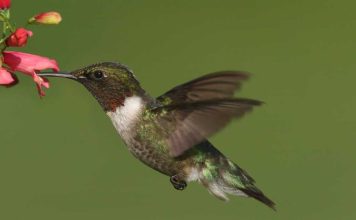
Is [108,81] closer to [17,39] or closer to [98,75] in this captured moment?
[98,75]

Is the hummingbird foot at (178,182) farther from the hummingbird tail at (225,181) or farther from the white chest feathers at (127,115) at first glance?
the white chest feathers at (127,115)

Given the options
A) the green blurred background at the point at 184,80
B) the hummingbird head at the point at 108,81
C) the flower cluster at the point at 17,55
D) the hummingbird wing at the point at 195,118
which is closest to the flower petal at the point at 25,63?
the flower cluster at the point at 17,55

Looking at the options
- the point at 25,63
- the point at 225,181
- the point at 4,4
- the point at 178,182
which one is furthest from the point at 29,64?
the point at 225,181

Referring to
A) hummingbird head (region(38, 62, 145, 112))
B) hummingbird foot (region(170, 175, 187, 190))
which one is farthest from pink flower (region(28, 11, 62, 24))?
hummingbird foot (region(170, 175, 187, 190))

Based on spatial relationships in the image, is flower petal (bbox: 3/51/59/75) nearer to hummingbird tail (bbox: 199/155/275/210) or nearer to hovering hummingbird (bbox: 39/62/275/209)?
hovering hummingbird (bbox: 39/62/275/209)

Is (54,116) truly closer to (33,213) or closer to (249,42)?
(33,213)

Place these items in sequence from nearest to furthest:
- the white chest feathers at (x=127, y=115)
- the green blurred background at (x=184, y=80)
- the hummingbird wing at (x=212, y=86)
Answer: the hummingbird wing at (x=212, y=86), the white chest feathers at (x=127, y=115), the green blurred background at (x=184, y=80)

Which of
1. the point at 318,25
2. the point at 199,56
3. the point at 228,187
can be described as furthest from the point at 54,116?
the point at 228,187
